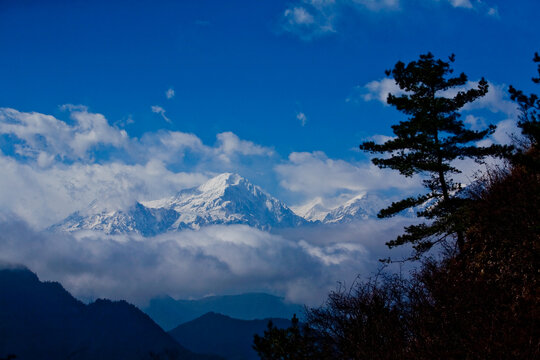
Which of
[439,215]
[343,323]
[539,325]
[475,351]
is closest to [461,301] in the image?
[539,325]

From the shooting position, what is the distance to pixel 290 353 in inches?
606

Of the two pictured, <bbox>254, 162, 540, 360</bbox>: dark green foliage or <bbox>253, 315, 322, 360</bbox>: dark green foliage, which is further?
<bbox>253, 315, 322, 360</bbox>: dark green foliage

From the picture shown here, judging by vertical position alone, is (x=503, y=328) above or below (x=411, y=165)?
below

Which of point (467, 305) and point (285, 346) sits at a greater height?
point (467, 305)

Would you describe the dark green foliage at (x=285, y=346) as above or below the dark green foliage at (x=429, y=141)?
below

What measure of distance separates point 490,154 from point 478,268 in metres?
7.68

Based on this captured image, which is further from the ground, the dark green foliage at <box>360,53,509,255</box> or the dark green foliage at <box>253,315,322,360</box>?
the dark green foliage at <box>360,53,509,255</box>

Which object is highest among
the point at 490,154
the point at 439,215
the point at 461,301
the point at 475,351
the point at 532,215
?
the point at 490,154

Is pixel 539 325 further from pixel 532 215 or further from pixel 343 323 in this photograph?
pixel 343 323

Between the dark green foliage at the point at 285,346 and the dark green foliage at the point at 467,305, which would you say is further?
the dark green foliage at the point at 285,346

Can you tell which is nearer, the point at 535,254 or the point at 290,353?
the point at 290,353

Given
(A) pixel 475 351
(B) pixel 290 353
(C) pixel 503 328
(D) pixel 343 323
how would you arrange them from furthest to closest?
(D) pixel 343 323 → (B) pixel 290 353 → (C) pixel 503 328 → (A) pixel 475 351

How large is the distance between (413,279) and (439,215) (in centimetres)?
464

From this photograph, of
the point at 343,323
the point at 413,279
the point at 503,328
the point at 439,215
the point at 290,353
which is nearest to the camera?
the point at 503,328
